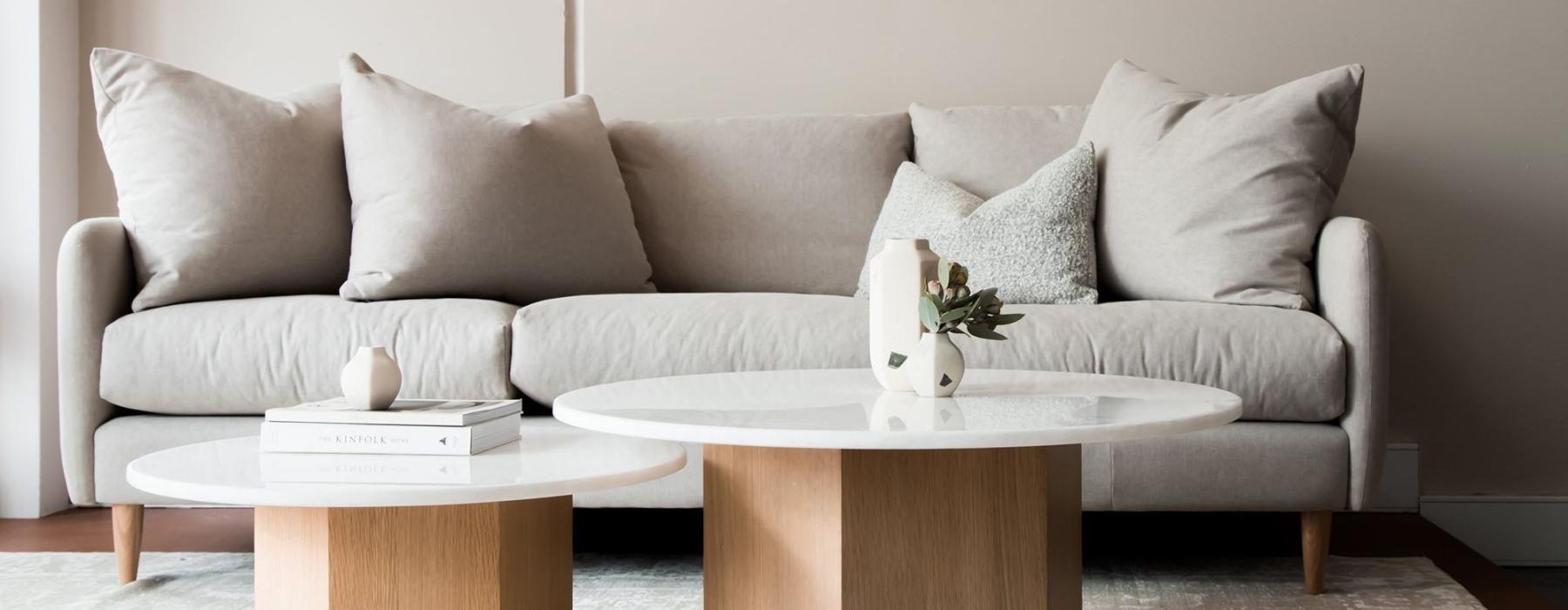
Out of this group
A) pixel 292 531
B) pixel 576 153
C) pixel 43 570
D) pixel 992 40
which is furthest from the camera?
pixel 992 40

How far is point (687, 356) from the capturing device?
207 centimetres

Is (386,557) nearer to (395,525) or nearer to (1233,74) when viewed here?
(395,525)

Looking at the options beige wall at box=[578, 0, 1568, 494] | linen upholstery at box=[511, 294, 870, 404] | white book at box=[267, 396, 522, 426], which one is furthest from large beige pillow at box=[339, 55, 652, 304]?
white book at box=[267, 396, 522, 426]

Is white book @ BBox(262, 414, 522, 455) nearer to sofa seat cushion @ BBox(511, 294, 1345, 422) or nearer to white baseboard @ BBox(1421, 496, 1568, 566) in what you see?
sofa seat cushion @ BBox(511, 294, 1345, 422)

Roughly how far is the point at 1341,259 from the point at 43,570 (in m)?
2.40

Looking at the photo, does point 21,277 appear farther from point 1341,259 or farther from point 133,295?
point 1341,259

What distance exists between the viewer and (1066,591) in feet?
4.59

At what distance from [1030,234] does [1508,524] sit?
1.42 meters

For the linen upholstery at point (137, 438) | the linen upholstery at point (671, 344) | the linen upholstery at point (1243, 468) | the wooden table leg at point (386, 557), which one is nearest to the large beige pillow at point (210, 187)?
the linen upholstery at point (137, 438)

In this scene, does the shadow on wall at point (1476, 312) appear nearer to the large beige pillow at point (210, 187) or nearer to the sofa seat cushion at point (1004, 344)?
the sofa seat cushion at point (1004, 344)

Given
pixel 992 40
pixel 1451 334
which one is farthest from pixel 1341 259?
pixel 992 40

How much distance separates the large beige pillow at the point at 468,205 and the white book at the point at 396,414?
100 centimetres

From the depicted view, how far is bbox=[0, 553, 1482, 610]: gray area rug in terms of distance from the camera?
199cm

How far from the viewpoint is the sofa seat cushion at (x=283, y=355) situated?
2082 mm
